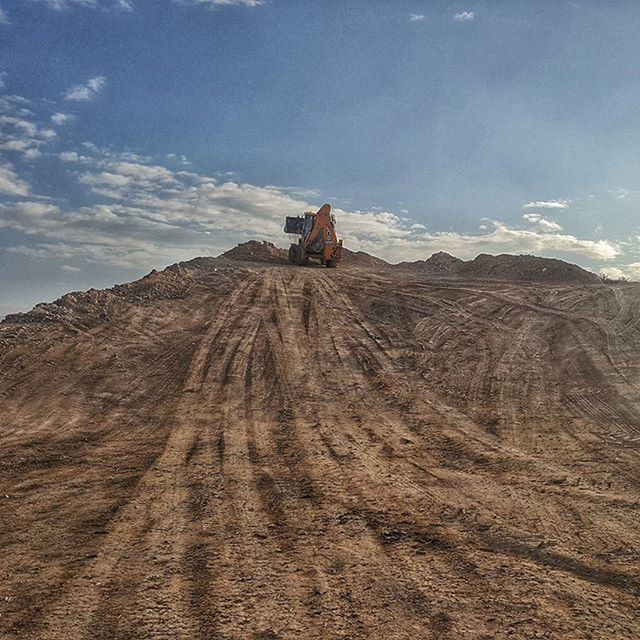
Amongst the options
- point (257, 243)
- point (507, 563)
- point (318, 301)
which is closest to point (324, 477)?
point (507, 563)

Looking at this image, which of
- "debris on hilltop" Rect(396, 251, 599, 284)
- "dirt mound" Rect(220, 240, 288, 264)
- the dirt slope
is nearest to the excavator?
"dirt mound" Rect(220, 240, 288, 264)

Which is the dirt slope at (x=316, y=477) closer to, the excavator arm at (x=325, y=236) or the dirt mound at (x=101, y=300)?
the dirt mound at (x=101, y=300)

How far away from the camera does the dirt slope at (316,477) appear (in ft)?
13.1

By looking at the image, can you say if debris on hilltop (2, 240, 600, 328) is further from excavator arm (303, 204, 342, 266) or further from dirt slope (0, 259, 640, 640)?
excavator arm (303, 204, 342, 266)

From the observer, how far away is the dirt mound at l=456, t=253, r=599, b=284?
84.6 ft

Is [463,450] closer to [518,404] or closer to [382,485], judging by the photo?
[382,485]

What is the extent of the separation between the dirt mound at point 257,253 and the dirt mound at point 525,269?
10787mm

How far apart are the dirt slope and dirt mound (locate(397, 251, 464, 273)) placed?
692 inches

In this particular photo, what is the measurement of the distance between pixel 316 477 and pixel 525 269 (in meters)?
23.9

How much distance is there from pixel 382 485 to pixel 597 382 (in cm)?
627

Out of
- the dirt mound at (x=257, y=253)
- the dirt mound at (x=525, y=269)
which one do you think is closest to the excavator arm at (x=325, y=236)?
the dirt mound at (x=257, y=253)

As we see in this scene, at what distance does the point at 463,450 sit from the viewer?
7613 millimetres

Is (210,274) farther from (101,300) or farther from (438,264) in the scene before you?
(438,264)

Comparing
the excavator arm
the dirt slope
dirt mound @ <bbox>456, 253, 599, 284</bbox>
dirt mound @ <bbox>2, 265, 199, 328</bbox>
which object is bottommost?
the dirt slope
